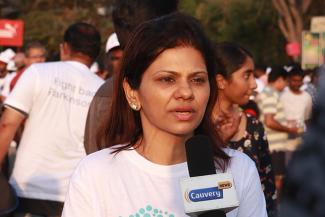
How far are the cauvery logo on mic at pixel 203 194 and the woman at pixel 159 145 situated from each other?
38 cm

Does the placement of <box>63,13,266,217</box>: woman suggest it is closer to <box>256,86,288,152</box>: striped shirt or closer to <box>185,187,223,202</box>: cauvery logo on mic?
<box>185,187,223,202</box>: cauvery logo on mic

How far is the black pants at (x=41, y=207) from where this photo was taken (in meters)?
4.78

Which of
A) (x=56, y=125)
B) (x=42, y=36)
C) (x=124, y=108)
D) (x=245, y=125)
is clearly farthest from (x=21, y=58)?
(x=42, y=36)

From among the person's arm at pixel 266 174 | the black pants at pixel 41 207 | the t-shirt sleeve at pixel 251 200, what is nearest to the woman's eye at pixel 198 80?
the t-shirt sleeve at pixel 251 200

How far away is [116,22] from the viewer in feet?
11.2

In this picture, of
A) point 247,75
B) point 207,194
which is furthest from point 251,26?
point 207,194

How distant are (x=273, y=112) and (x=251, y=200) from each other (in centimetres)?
811

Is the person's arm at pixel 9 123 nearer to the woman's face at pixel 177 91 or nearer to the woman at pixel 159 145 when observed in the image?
the woman at pixel 159 145

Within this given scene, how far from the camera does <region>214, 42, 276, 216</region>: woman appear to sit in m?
4.06

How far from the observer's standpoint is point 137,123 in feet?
7.70

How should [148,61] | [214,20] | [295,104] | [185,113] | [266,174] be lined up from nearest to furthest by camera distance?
[185,113], [148,61], [266,174], [295,104], [214,20]

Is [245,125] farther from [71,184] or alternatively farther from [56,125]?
[71,184]

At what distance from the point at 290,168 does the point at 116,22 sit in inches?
117

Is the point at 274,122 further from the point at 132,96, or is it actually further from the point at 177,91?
the point at 177,91
